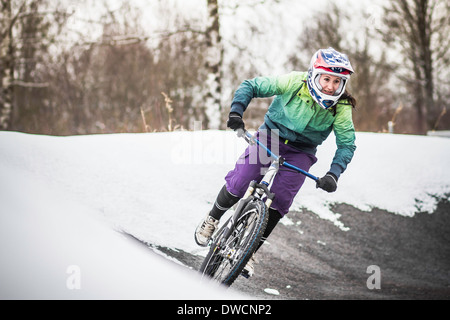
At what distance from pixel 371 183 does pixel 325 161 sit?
0.78 m

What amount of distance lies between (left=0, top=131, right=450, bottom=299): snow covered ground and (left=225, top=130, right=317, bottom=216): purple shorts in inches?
34.5

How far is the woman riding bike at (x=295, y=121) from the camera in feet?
11.1

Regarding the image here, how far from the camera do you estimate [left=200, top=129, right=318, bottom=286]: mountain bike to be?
3047mm

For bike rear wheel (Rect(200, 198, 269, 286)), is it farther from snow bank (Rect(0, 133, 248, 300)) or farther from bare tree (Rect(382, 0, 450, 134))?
bare tree (Rect(382, 0, 450, 134))

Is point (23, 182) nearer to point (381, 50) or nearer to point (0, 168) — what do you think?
point (0, 168)

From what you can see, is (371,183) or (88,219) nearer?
(88,219)

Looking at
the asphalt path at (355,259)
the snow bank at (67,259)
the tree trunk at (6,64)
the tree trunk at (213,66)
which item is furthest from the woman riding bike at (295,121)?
the tree trunk at (6,64)

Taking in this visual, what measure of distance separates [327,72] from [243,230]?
4.70ft

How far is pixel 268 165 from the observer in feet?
12.0

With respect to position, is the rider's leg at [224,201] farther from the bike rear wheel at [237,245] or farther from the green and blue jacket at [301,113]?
the green and blue jacket at [301,113]

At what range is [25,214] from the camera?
306cm

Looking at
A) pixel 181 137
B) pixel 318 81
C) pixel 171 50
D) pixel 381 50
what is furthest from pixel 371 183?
pixel 381 50
